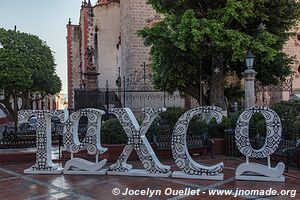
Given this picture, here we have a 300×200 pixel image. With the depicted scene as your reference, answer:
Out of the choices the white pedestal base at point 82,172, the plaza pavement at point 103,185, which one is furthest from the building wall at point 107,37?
the plaza pavement at point 103,185

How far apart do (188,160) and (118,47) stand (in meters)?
21.1

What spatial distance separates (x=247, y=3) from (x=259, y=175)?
6649 mm

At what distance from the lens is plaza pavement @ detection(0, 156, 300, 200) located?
20.4 feet

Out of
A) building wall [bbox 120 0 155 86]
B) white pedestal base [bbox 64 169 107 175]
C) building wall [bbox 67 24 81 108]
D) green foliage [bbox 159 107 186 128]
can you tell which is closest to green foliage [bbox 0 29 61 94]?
building wall [bbox 120 0 155 86]

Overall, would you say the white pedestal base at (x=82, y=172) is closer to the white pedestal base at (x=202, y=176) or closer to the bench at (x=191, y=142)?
the white pedestal base at (x=202, y=176)

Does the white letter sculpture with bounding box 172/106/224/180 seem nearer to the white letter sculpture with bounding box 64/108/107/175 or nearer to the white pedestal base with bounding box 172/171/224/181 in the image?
the white pedestal base with bounding box 172/171/224/181

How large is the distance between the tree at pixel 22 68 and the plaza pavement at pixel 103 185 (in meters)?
10.2

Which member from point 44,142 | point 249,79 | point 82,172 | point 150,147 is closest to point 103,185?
point 82,172

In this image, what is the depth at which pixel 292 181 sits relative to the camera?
7000 mm

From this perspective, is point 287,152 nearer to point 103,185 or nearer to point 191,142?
point 191,142

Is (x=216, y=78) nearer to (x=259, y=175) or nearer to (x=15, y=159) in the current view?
(x=259, y=175)

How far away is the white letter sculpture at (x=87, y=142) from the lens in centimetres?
783

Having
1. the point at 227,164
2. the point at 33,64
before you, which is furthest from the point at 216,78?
the point at 33,64

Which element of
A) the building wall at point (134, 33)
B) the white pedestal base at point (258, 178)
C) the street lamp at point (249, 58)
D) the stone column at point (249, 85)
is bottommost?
the white pedestal base at point (258, 178)
